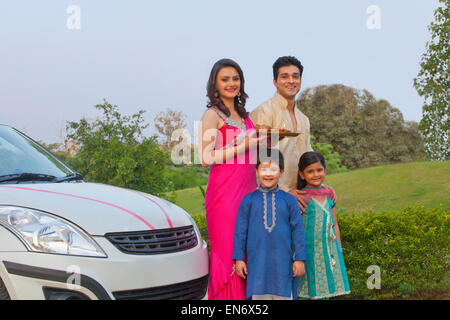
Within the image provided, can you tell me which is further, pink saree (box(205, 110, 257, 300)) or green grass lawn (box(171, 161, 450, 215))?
green grass lawn (box(171, 161, 450, 215))

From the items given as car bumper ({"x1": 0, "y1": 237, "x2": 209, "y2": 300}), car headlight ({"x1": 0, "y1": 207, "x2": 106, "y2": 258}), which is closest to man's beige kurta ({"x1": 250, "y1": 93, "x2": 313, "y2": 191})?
car bumper ({"x1": 0, "y1": 237, "x2": 209, "y2": 300})

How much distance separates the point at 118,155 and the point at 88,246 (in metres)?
3.89

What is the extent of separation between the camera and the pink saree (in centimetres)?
306

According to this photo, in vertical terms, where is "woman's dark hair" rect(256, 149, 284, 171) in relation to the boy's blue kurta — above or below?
above

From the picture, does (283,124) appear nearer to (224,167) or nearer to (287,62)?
(287,62)

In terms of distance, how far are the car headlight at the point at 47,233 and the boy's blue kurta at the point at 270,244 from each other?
107 centimetres

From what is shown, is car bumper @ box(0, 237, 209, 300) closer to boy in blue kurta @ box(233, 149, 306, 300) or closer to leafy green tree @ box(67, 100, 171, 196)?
boy in blue kurta @ box(233, 149, 306, 300)

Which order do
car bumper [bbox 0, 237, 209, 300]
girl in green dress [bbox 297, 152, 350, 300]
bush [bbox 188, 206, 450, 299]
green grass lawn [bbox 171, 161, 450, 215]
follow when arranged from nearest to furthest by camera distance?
car bumper [bbox 0, 237, 209, 300] → girl in green dress [bbox 297, 152, 350, 300] → bush [bbox 188, 206, 450, 299] → green grass lawn [bbox 171, 161, 450, 215]

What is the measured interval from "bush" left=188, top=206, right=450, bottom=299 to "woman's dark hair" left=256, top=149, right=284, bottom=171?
1565mm

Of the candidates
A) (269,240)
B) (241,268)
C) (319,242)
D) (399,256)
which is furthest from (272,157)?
(399,256)

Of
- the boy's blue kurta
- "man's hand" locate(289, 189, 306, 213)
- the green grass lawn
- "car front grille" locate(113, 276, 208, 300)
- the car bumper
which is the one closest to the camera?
the car bumper

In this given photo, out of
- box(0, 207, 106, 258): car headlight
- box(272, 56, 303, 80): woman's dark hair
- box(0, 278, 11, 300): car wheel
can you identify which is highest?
box(272, 56, 303, 80): woman's dark hair

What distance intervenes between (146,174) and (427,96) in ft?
27.8

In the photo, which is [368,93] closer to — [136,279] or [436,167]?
[436,167]
